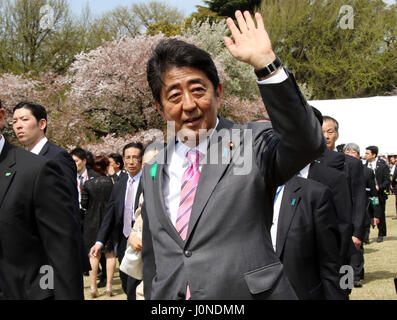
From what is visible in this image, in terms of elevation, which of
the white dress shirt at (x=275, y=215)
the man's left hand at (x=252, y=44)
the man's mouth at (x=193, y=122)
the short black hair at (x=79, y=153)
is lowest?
the white dress shirt at (x=275, y=215)

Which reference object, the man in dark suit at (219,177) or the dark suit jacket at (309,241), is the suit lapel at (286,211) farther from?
the man in dark suit at (219,177)

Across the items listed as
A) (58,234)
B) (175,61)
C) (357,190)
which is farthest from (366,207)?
(175,61)

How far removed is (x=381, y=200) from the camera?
1484 cm

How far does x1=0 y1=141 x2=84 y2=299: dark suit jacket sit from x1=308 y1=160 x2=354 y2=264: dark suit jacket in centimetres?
280

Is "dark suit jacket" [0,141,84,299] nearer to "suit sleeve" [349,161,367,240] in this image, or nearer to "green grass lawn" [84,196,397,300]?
"suit sleeve" [349,161,367,240]

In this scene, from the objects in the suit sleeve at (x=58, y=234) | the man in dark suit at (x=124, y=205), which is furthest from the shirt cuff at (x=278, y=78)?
the man in dark suit at (x=124, y=205)

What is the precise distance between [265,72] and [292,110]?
161 mm

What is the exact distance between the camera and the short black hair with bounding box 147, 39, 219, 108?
2512mm

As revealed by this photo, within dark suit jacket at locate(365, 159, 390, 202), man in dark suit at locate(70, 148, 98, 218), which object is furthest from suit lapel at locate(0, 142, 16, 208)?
dark suit jacket at locate(365, 159, 390, 202)

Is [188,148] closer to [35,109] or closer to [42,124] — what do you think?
[35,109]

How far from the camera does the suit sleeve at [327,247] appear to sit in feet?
13.5

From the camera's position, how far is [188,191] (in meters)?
2.40

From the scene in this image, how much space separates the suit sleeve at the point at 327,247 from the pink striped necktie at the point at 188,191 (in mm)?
2037

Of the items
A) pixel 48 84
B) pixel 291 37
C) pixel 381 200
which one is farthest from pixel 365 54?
Result: pixel 381 200
